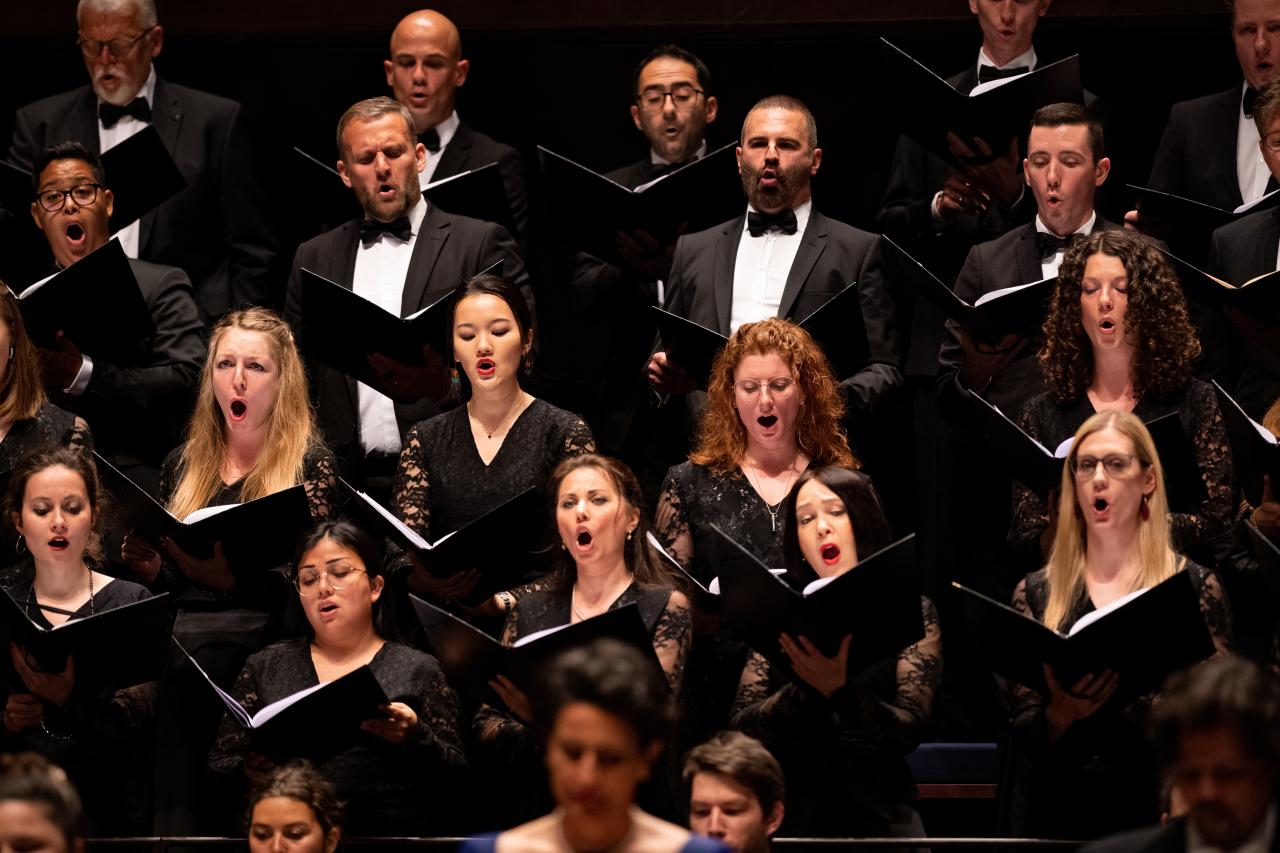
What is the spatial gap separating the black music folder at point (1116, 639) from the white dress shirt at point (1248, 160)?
1749mm

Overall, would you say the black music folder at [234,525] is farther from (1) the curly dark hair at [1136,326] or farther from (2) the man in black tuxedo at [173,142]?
(1) the curly dark hair at [1136,326]

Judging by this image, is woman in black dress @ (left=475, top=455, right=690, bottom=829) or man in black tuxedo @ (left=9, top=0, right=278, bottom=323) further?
man in black tuxedo @ (left=9, top=0, right=278, bottom=323)

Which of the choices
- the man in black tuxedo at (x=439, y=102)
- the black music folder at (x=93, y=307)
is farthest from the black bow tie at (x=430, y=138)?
the black music folder at (x=93, y=307)

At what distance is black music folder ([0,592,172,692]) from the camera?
335 centimetres

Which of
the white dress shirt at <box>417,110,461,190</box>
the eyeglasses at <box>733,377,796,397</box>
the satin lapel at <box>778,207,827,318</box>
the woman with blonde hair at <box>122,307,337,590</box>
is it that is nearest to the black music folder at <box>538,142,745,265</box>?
the satin lapel at <box>778,207,827,318</box>

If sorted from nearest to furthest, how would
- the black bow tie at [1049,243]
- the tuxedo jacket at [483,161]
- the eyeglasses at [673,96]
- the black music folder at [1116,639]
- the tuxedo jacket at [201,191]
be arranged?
the black music folder at [1116,639] → the black bow tie at [1049,243] → the eyeglasses at [673,96] → the tuxedo jacket at [201,191] → the tuxedo jacket at [483,161]

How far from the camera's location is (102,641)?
133 inches

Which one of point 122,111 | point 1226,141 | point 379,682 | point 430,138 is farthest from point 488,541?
point 1226,141

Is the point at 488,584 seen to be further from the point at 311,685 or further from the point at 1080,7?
the point at 1080,7

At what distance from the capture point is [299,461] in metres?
4.02

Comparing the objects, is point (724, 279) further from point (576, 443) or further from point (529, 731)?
point (529, 731)

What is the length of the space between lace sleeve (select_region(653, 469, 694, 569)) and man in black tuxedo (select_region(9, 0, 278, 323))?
1439 millimetres

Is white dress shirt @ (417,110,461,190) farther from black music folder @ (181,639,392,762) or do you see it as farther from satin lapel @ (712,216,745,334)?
black music folder @ (181,639,392,762)

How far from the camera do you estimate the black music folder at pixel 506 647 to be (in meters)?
3.08
